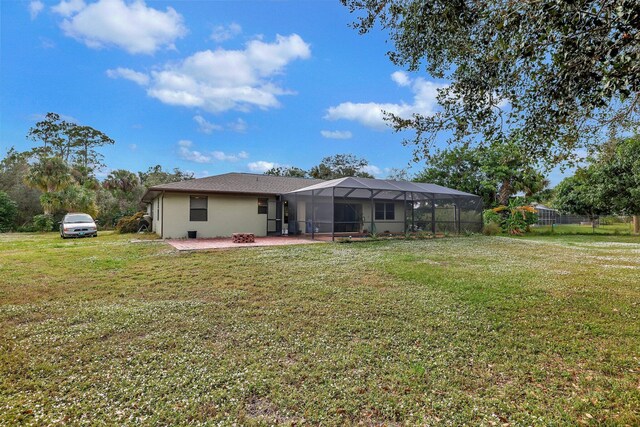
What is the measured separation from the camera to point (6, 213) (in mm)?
19844

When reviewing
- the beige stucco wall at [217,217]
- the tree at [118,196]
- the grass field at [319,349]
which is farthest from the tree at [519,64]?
the tree at [118,196]

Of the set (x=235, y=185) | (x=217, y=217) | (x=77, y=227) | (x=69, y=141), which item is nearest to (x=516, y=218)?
(x=235, y=185)

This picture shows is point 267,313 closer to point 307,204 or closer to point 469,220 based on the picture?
point 307,204

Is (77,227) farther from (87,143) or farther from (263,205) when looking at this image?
(87,143)

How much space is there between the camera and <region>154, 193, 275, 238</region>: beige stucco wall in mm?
13500

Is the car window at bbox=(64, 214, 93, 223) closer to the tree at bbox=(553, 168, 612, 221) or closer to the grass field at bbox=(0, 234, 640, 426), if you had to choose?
the grass field at bbox=(0, 234, 640, 426)

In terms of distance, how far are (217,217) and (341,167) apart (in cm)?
2240

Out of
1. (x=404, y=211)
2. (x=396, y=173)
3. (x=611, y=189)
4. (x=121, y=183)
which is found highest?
(x=396, y=173)

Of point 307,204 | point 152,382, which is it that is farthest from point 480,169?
point 152,382

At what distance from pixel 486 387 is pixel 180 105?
79.2ft

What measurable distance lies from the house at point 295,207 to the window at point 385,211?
61 mm

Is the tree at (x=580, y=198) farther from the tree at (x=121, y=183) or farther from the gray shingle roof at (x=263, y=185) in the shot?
the tree at (x=121, y=183)

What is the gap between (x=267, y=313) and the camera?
13.3ft

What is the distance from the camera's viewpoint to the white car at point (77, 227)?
14.4 meters
